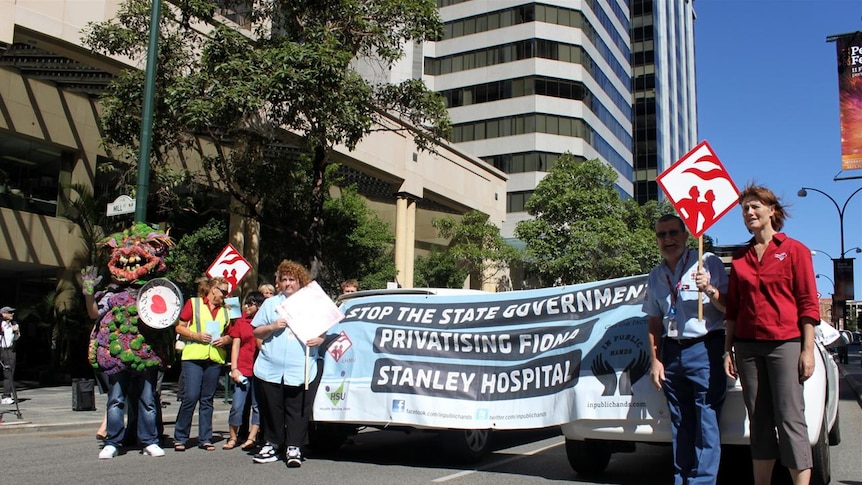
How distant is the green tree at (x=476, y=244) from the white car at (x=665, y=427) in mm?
24681

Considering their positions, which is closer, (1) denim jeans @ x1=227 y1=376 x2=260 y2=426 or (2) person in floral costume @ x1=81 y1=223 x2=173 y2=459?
(2) person in floral costume @ x1=81 y1=223 x2=173 y2=459

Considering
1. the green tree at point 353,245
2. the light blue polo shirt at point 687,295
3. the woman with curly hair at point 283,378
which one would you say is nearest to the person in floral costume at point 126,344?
the woman with curly hair at point 283,378

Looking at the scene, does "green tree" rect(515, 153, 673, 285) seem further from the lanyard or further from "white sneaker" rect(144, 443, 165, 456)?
the lanyard

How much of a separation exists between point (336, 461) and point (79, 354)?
Result: 49.1ft

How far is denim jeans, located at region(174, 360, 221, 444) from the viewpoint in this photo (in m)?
7.82

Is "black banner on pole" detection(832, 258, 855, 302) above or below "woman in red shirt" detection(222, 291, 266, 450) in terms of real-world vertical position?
above

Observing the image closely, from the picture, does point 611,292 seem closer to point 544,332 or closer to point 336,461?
point 544,332

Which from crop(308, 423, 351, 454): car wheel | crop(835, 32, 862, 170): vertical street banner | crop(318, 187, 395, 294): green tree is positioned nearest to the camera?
crop(308, 423, 351, 454): car wheel

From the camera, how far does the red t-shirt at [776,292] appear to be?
468 cm

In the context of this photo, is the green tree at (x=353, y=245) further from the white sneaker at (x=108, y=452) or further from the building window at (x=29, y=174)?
the white sneaker at (x=108, y=452)

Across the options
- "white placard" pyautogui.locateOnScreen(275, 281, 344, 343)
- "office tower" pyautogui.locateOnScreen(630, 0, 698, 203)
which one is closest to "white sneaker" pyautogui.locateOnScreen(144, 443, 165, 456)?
"white placard" pyautogui.locateOnScreen(275, 281, 344, 343)

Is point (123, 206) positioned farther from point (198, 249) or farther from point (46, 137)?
point (198, 249)

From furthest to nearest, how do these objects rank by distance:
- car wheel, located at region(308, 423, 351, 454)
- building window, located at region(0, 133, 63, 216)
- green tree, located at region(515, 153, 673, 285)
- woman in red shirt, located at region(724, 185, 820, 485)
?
green tree, located at region(515, 153, 673, 285)
building window, located at region(0, 133, 63, 216)
car wheel, located at region(308, 423, 351, 454)
woman in red shirt, located at region(724, 185, 820, 485)

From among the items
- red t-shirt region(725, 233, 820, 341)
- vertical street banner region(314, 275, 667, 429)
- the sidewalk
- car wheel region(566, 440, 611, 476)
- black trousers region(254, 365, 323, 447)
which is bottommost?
the sidewalk
